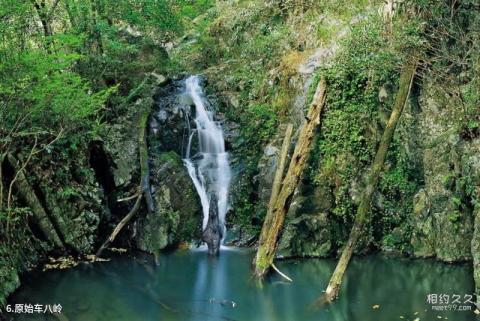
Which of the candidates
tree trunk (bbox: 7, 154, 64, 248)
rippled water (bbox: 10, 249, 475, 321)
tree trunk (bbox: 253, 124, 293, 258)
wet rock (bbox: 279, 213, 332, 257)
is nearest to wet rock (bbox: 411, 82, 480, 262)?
rippled water (bbox: 10, 249, 475, 321)

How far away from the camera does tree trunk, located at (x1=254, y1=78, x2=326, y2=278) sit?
10.6m

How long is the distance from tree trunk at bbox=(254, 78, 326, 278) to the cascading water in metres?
1.99

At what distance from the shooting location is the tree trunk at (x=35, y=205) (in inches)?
410

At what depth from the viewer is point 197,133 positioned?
1492 cm

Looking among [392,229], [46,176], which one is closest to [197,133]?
[46,176]

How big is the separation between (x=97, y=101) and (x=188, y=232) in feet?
13.9

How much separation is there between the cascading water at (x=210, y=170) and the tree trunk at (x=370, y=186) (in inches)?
153

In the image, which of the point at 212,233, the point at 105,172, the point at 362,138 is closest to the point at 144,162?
the point at 105,172

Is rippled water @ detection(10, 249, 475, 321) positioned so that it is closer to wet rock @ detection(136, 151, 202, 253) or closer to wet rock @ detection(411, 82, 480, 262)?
wet rock @ detection(411, 82, 480, 262)

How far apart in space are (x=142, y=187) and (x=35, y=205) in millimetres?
2664

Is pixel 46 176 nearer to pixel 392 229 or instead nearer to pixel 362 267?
pixel 362 267

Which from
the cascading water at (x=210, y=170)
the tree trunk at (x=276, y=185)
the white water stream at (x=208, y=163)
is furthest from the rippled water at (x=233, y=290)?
the white water stream at (x=208, y=163)

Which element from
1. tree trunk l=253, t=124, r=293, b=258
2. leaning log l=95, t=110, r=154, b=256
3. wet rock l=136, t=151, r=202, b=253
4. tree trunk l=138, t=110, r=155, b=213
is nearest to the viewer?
tree trunk l=253, t=124, r=293, b=258

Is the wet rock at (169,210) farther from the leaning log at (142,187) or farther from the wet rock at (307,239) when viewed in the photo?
the wet rock at (307,239)
